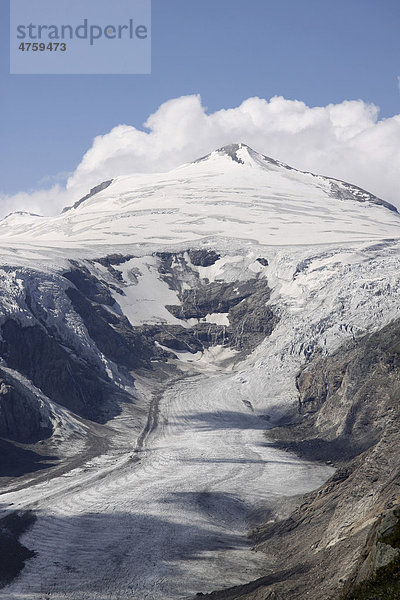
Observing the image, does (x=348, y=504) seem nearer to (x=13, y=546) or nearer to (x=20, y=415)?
(x=13, y=546)

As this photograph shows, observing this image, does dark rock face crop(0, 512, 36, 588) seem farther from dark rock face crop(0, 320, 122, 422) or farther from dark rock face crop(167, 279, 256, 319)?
dark rock face crop(167, 279, 256, 319)

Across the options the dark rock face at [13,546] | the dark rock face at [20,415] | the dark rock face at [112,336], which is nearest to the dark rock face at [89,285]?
the dark rock face at [112,336]

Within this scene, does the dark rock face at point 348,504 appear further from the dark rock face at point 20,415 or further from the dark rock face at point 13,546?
the dark rock face at point 20,415

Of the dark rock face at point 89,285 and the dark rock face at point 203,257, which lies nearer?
the dark rock face at point 89,285

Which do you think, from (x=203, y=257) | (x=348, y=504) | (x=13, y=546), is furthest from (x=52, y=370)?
(x=203, y=257)

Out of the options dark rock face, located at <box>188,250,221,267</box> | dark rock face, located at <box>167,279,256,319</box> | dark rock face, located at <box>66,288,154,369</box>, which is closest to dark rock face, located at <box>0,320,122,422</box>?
dark rock face, located at <box>66,288,154,369</box>
